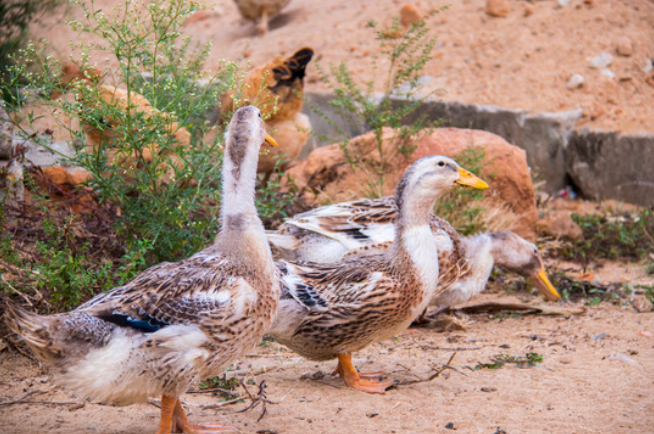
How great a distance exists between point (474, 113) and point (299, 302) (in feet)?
22.5

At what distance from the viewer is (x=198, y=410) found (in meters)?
3.99

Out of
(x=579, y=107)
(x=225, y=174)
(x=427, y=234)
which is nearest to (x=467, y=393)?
(x=427, y=234)

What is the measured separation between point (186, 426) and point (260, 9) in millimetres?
11664

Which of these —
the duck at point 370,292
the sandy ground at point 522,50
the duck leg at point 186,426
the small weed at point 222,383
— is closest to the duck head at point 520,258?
the duck at point 370,292

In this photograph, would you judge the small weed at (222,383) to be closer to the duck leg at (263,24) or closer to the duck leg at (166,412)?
the duck leg at (166,412)

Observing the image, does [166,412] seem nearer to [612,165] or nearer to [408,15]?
[612,165]

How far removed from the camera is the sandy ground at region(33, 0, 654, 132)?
1128 cm

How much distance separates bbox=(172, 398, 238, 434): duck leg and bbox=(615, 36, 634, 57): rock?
10.5 metres

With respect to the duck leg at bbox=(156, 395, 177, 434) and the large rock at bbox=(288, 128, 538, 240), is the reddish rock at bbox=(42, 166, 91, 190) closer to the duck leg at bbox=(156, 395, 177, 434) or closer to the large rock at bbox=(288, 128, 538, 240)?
the large rock at bbox=(288, 128, 538, 240)

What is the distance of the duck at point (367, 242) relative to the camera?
17.7 ft

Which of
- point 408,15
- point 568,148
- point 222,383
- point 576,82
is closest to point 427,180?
point 222,383

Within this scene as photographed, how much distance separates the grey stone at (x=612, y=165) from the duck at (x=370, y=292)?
21.2ft

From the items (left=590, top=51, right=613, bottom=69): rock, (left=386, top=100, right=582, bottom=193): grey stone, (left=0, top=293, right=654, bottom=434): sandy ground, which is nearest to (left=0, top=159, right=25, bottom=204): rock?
(left=0, top=293, right=654, bottom=434): sandy ground

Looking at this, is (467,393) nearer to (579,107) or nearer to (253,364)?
(253,364)
